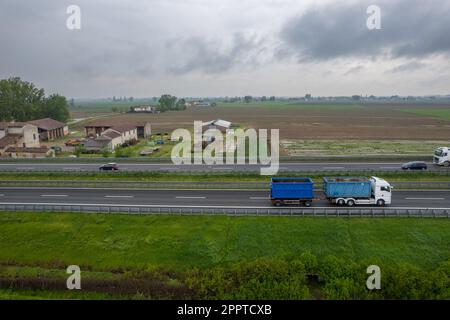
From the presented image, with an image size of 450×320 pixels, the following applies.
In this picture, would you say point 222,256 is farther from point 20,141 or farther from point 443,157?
point 20,141

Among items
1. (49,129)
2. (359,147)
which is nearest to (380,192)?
(359,147)

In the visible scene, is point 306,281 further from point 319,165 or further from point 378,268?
point 319,165

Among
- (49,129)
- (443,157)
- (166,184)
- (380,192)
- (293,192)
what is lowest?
(166,184)

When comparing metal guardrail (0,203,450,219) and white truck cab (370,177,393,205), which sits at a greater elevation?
white truck cab (370,177,393,205)

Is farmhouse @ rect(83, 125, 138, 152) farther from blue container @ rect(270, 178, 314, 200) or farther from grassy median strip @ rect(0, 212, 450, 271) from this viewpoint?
blue container @ rect(270, 178, 314, 200)

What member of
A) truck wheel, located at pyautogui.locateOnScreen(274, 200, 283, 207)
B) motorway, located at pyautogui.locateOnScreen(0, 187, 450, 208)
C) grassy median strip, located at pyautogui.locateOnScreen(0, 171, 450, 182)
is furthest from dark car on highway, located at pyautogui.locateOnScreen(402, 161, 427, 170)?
truck wheel, located at pyautogui.locateOnScreen(274, 200, 283, 207)

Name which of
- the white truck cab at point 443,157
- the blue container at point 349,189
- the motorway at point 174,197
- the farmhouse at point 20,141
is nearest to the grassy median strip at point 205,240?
the blue container at point 349,189

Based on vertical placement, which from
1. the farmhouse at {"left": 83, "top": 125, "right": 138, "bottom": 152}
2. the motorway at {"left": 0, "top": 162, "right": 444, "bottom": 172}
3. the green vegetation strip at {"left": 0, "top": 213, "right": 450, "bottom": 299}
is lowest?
the green vegetation strip at {"left": 0, "top": 213, "right": 450, "bottom": 299}
